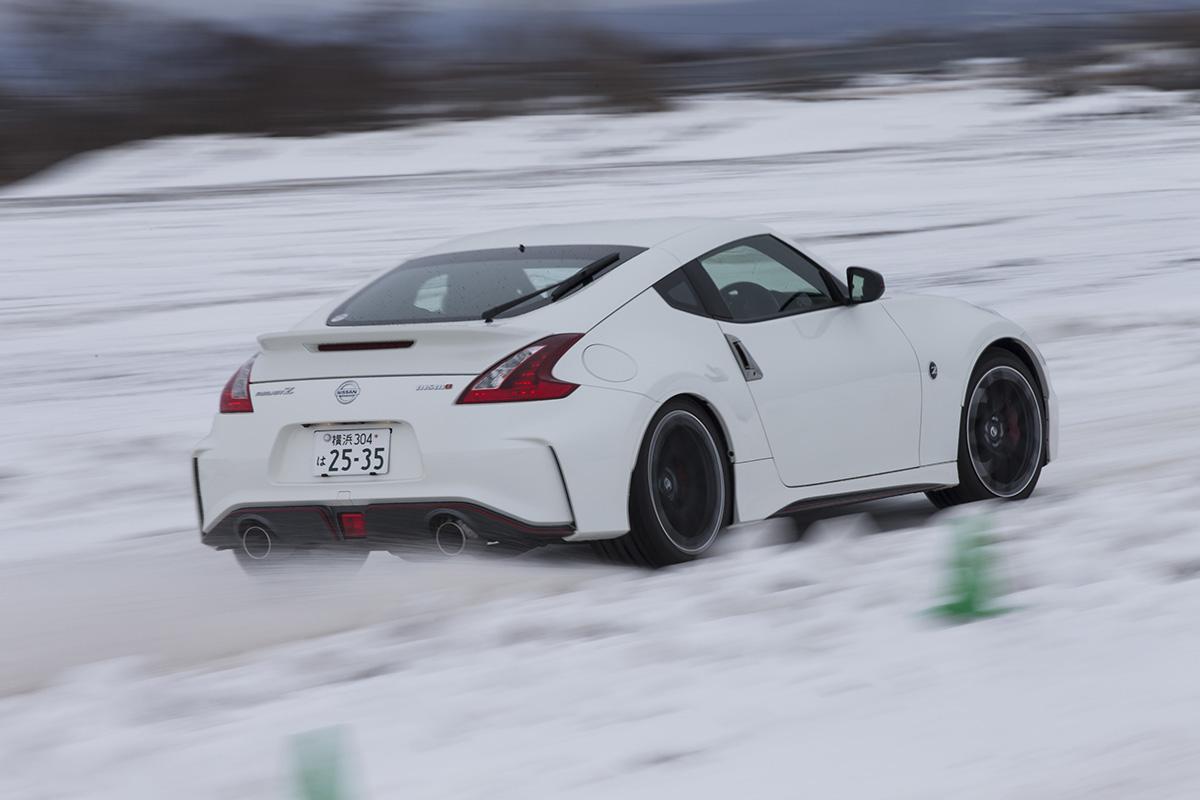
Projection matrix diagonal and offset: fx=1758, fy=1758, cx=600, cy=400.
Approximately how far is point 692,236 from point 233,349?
795 cm

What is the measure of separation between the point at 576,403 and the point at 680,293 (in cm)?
86

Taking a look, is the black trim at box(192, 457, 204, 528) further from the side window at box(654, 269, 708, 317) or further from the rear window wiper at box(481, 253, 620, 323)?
the side window at box(654, 269, 708, 317)

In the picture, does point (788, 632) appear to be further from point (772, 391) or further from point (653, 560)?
point (772, 391)

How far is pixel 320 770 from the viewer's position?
3.17 meters

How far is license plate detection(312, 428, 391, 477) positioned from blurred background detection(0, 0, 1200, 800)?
427 millimetres

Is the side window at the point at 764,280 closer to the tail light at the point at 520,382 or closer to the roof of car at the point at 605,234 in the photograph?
the roof of car at the point at 605,234

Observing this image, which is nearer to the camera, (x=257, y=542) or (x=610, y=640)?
(x=610, y=640)

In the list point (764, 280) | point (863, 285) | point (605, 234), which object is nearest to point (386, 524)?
point (605, 234)

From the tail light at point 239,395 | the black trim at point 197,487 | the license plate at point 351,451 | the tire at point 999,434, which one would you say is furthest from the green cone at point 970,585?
the black trim at point 197,487

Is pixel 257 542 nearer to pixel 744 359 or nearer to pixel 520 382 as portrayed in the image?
pixel 520 382

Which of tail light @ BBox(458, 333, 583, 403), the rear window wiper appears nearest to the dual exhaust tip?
tail light @ BBox(458, 333, 583, 403)

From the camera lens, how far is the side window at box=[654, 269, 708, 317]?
20.8 feet

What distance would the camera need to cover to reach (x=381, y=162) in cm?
2745

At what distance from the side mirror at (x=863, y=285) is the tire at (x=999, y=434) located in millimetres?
702
